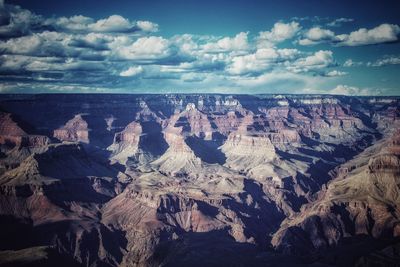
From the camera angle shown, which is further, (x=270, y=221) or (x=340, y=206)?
(x=270, y=221)

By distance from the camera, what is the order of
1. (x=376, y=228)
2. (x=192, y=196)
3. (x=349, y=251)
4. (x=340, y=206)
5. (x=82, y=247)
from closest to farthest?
(x=349, y=251) → (x=82, y=247) → (x=376, y=228) → (x=340, y=206) → (x=192, y=196)

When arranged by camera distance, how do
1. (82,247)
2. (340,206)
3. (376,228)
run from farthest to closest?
1. (340,206)
2. (376,228)
3. (82,247)

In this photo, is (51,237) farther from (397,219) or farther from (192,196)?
(397,219)

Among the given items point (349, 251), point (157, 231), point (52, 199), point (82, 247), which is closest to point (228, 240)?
point (157, 231)

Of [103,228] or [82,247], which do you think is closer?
[82,247]

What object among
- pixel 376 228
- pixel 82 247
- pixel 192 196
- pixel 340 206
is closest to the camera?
pixel 82 247

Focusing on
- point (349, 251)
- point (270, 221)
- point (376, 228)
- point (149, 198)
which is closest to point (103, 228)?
point (149, 198)

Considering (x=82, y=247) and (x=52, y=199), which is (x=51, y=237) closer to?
(x=82, y=247)

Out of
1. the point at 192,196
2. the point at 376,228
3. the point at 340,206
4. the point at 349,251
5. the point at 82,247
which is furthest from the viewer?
the point at 192,196
